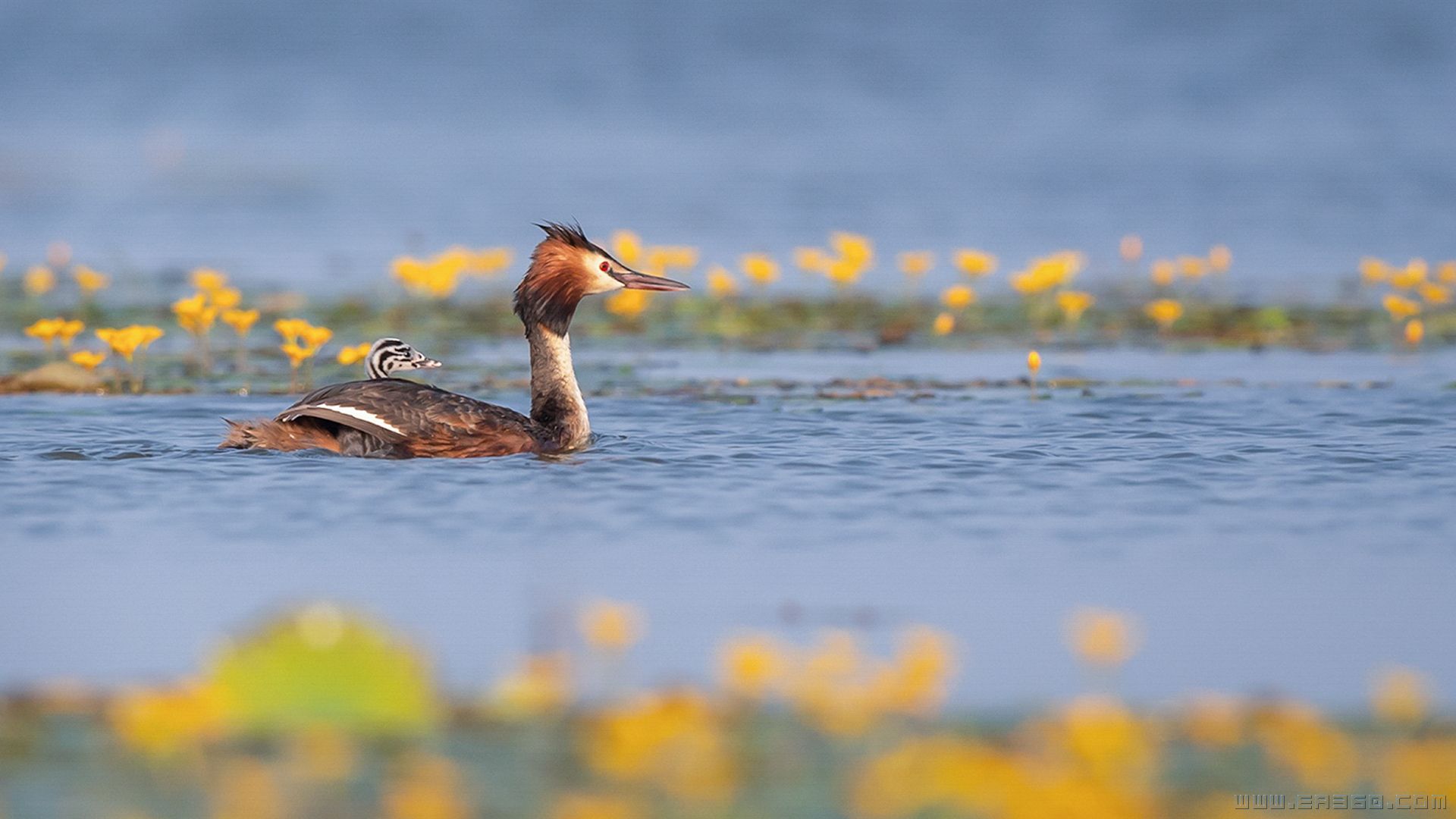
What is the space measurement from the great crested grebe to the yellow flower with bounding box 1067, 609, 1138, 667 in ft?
15.3

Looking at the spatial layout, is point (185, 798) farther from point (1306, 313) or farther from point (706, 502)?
point (1306, 313)

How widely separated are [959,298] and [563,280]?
5781 millimetres

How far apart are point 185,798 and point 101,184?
3250 cm

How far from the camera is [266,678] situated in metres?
6.45

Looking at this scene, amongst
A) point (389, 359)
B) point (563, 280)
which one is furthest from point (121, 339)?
point (563, 280)

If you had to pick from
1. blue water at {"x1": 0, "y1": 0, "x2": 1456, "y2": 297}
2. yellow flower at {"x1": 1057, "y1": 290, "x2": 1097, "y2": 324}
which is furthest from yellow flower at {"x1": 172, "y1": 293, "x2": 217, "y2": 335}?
yellow flower at {"x1": 1057, "y1": 290, "x2": 1097, "y2": 324}

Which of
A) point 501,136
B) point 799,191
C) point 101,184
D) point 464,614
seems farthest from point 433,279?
point 501,136

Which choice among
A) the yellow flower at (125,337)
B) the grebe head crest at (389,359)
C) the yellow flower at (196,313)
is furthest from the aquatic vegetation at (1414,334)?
the yellow flower at (125,337)

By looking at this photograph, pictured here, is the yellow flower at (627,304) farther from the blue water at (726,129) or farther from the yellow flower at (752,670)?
the yellow flower at (752,670)

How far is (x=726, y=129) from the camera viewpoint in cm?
4859

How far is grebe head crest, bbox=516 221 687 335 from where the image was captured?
1289 cm

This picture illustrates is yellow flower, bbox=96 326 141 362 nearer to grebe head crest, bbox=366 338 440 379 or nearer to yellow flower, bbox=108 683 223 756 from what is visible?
grebe head crest, bbox=366 338 440 379

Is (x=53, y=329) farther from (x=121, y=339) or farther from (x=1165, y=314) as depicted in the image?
(x=1165, y=314)

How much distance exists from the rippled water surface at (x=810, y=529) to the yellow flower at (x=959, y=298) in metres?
3.22
